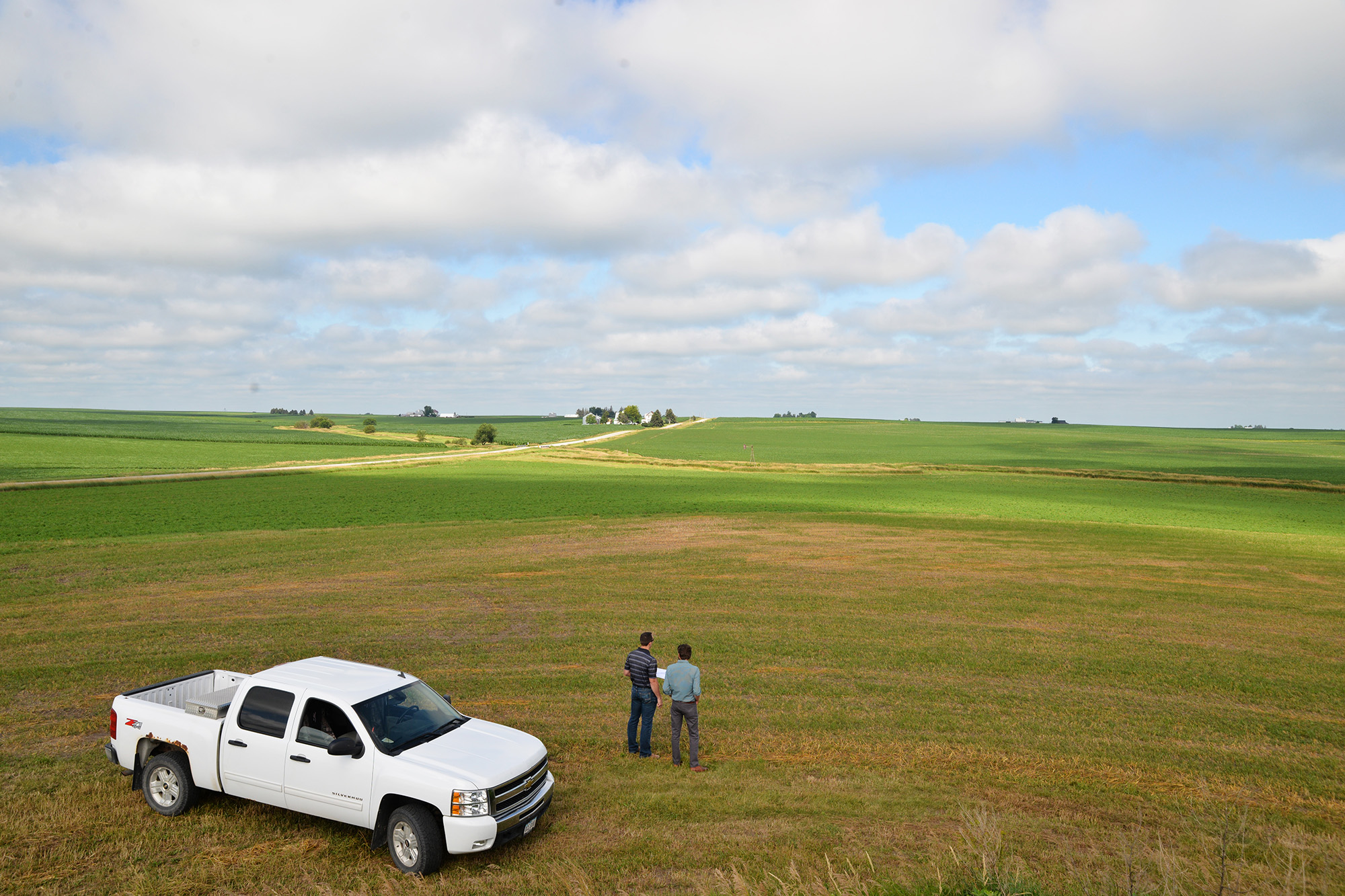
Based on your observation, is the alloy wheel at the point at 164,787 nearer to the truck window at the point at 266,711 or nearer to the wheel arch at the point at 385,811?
the truck window at the point at 266,711

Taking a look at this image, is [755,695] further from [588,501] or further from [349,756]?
[588,501]

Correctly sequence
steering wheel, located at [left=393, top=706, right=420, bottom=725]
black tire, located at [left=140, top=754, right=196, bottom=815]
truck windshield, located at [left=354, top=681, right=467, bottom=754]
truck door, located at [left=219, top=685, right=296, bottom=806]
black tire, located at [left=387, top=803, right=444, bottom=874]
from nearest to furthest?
1. black tire, located at [left=387, top=803, right=444, bottom=874]
2. truck windshield, located at [left=354, top=681, right=467, bottom=754]
3. truck door, located at [left=219, top=685, right=296, bottom=806]
4. steering wheel, located at [left=393, top=706, right=420, bottom=725]
5. black tire, located at [left=140, top=754, right=196, bottom=815]

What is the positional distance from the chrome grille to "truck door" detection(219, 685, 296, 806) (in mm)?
2977

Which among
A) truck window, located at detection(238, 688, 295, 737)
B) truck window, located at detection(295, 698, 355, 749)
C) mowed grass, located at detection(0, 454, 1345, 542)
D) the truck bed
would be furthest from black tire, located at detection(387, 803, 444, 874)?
mowed grass, located at detection(0, 454, 1345, 542)

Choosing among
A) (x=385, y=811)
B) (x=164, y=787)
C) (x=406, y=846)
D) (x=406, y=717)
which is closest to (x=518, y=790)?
(x=406, y=846)

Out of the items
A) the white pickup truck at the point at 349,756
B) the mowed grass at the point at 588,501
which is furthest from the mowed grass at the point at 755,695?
the mowed grass at the point at 588,501

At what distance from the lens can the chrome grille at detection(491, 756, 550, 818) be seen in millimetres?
8680

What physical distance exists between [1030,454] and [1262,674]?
428ft

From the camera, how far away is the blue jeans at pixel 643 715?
1196cm

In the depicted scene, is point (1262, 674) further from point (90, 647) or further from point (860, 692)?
point (90, 647)

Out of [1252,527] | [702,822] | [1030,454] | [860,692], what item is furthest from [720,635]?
[1030,454]

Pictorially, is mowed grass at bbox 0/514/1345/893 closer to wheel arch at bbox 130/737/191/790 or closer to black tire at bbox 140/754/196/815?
black tire at bbox 140/754/196/815

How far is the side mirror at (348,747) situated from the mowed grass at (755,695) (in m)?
1.32

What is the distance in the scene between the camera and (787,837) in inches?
361
